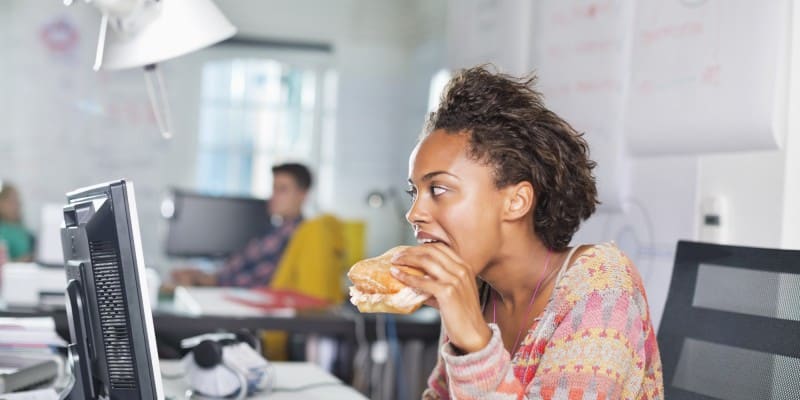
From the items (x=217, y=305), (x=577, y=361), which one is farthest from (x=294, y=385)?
(x=217, y=305)

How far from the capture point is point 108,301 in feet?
4.49

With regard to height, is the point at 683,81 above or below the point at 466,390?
above

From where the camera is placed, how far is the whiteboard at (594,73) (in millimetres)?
2662

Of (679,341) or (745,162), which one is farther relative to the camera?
(745,162)

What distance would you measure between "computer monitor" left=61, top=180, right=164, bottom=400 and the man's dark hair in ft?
9.82

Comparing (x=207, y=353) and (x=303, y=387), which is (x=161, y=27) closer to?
(x=207, y=353)

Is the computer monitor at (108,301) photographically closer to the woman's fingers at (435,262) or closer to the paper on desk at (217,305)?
the woman's fingers at (435,262)

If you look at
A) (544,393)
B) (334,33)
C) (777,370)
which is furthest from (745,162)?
(334,33)

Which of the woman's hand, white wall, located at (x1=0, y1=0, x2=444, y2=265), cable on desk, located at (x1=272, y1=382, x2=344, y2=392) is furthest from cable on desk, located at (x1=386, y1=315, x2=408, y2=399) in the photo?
white wall, located at (x1=0, y1=0, x2=444, y2=265)

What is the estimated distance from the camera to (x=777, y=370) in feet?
4.88

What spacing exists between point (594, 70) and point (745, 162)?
70 cm

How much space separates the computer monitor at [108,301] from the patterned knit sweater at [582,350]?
464 millimetres

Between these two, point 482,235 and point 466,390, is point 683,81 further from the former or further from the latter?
point 466,390

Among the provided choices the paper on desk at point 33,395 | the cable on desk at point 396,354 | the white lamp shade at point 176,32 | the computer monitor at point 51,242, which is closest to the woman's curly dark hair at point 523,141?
the white lamp shade at point 176,32
